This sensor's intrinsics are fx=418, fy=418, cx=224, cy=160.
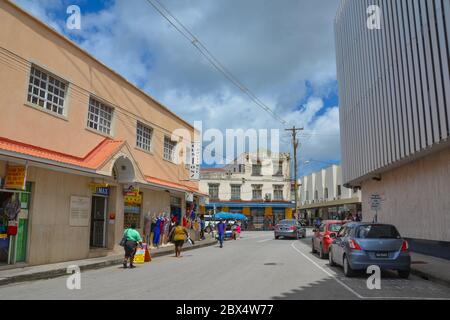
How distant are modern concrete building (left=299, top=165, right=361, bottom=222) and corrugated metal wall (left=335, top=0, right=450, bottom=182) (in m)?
20.9

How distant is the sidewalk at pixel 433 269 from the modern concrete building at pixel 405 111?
0.92 m

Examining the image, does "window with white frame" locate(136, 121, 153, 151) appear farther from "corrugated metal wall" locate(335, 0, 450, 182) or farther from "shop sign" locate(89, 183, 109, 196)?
"corrugated metal wall" locate(335, 0, 450, 182)

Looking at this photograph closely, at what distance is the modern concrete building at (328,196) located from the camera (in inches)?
1922

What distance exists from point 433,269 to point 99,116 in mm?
13938

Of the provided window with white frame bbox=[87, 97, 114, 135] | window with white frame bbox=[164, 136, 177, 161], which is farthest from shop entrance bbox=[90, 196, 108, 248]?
window with white frame bbox=[164, 136, 177, 161]

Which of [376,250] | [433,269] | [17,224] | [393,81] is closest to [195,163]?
[393,81]

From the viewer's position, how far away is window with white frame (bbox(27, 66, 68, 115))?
14.1 meters

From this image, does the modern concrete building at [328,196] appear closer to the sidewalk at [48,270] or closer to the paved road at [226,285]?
the sidewalk at [48,270]

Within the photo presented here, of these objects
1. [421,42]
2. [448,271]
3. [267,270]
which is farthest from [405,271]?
[421,42]

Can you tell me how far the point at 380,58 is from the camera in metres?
19.2

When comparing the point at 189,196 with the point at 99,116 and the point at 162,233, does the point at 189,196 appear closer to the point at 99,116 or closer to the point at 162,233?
the point at 162,233

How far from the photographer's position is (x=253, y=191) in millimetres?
57469

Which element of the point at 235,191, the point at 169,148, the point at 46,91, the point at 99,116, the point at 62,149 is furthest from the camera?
the point at 235,191

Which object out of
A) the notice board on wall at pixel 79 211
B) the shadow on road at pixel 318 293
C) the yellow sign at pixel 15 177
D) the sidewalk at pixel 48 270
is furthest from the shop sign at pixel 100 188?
the shadow on road at pixel 318 293
